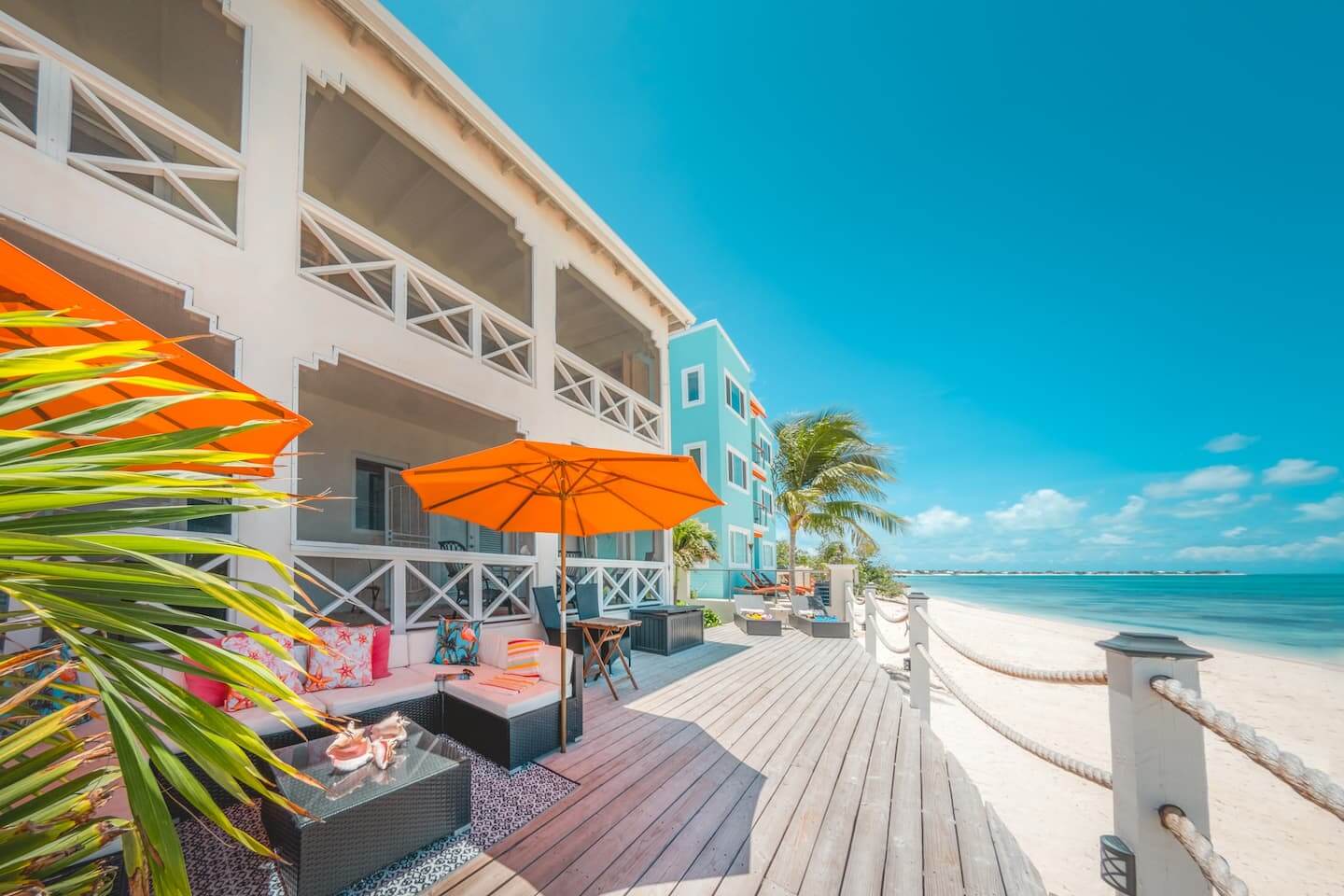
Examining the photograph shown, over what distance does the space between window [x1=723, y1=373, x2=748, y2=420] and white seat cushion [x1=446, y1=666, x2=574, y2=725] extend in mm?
12380

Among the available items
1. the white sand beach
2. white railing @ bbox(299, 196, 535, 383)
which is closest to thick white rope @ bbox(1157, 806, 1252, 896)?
the white sand beach

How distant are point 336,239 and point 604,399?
4024mm

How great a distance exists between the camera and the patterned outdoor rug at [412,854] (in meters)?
2.48

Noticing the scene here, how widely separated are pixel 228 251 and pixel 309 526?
435 centimetres

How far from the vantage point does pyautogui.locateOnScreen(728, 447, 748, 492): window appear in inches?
618

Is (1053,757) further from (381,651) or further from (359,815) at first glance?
(381,651)

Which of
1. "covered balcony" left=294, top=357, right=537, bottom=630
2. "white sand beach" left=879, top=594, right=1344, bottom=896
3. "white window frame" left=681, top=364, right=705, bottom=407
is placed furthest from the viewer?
"white window frame" left=681, top=364, right=705, bottom=407

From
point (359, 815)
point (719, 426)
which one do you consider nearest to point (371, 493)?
point (359, 815)

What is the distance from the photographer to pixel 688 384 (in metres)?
16.0

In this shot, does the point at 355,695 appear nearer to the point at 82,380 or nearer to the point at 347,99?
the point at 82,380

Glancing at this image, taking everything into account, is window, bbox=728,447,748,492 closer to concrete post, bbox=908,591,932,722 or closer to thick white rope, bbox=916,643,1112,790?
concrete post, bbox=908,591,932,722

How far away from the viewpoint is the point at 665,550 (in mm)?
9102

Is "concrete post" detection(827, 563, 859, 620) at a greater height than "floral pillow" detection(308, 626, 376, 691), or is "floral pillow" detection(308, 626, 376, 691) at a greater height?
"floral pillow" detection(308, 626, 376, 691)

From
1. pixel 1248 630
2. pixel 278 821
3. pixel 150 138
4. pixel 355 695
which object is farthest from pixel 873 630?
pixel 1248 630
